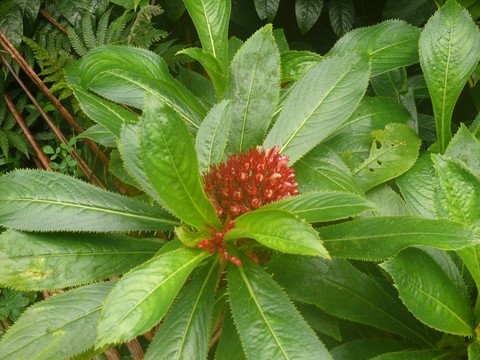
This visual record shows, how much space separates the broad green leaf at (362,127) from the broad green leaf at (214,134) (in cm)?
36

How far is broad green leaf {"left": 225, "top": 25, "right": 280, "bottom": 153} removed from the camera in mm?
1144

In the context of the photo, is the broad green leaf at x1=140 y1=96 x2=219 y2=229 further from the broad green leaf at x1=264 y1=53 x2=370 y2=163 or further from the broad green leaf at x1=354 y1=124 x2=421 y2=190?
the broad green leaf at x1=354 y1=124 x2=421 y2=190

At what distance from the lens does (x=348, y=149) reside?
1278 millimetres

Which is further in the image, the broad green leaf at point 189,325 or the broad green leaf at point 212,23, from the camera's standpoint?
the broad green leaf at point 212,23

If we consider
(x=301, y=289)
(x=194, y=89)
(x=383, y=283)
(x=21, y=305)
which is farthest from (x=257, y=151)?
(x=21, y=305)

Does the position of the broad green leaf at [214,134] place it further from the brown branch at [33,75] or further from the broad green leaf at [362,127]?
the brown branch at [33,75]

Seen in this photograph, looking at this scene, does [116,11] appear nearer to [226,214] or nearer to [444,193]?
[226,214]

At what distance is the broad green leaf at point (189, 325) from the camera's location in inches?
35.5

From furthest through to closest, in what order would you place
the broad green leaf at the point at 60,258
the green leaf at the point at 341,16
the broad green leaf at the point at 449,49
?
the green leaf at the point at 341,16, the broad green leaf at the point at 449,49, the broad green leaf at the point at 60,258

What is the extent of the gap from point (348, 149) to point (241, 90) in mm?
317

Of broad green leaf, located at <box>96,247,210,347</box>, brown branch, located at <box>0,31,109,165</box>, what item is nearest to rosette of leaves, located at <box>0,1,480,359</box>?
broad green leaf, located at <box>96,247,210,347</box>

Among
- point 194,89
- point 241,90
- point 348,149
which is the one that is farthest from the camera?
point 194,89

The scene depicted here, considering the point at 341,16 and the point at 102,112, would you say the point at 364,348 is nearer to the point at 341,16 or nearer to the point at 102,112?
the point at 102,112

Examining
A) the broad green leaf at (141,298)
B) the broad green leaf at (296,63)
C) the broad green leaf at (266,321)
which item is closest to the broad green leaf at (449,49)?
the broad green leaf at (296,63)
